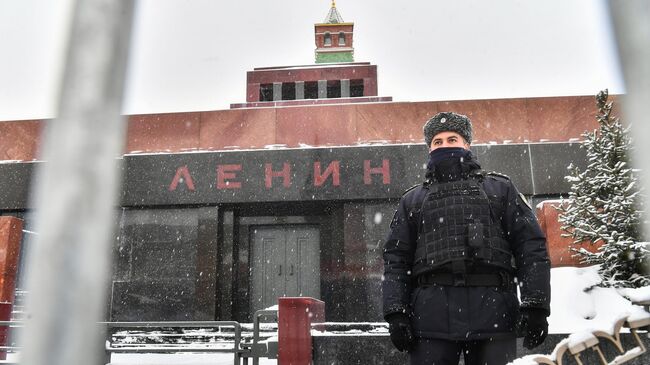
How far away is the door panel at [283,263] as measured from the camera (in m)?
11.6

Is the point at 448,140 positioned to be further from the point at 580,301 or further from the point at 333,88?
the point at 333,88

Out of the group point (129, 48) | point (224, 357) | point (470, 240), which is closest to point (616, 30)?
point (129, 48)

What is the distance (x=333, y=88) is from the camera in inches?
823

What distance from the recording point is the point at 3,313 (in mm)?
8570

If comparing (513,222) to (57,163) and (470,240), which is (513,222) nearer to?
(470,240)

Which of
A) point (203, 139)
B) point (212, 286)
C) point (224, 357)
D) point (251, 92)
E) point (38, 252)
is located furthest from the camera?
point (251, 92)

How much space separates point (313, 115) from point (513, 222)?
9481 mm

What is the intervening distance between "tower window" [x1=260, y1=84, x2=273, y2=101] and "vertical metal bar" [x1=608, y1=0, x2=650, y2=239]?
66.1 feet

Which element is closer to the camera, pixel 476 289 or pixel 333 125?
pixel 476 289

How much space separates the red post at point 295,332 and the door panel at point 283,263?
5.67 m

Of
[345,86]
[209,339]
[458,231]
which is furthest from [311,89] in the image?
[458,231]

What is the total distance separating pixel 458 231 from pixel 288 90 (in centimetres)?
1832

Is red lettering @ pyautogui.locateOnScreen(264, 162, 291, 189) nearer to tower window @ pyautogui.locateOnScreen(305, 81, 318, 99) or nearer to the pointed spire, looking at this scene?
tower window @ pyautogui.locateOnScreen(305, 81, 318, 99)

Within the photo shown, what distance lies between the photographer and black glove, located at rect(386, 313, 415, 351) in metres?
2.71
